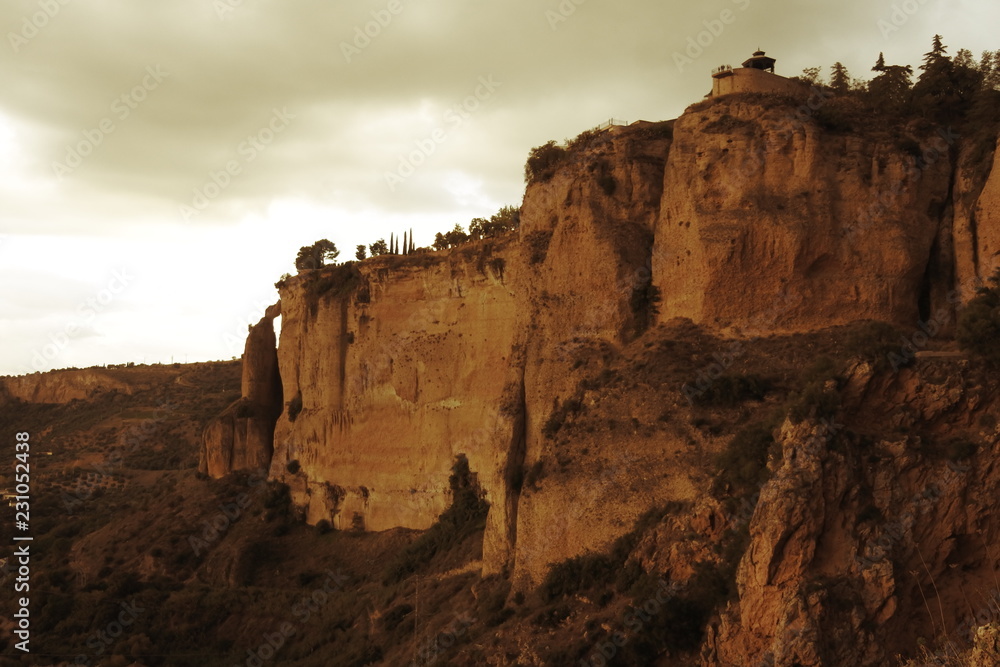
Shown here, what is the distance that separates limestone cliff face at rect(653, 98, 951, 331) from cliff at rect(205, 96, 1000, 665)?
6cm

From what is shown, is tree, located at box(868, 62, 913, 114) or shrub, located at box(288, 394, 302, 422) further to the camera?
shrub, located at box(288, 394, 302, 422)

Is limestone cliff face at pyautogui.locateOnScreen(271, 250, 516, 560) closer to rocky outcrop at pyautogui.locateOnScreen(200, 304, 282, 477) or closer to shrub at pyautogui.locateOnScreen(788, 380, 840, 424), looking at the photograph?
rocky outcrop at pyautogui.locateOnScreen(200, 304, 282, 477)

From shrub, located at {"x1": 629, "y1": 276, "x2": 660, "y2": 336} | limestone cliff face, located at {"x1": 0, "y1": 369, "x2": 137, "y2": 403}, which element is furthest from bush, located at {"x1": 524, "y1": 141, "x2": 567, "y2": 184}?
limestone cliff face, located at {"x1": 0, "y1": 369, "x2": 137, "y2": 403}

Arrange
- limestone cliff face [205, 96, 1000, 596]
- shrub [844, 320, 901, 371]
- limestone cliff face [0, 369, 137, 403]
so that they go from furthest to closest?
limestone cliff face [0, 369, 137, 403] < limestone cliff face [205, 96, 1000, 596] < shrub [844, 320, 901, 371]

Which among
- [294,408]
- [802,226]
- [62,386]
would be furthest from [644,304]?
[62,386]

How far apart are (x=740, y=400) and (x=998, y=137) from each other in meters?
10.0

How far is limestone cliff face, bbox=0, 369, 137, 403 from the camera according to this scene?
81.9 meters

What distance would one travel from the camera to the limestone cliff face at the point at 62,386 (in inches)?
3226

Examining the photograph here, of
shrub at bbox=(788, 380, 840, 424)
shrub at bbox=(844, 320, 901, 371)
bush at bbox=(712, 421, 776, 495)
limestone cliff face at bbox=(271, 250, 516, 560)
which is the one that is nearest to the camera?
shrub at bbox=(788, 380, 840, 424)

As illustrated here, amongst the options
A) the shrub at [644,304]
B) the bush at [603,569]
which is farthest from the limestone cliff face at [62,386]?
the bush at [603,569]

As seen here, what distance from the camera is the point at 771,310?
94.8 feet

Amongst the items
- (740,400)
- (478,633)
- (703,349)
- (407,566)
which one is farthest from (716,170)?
(407,566)

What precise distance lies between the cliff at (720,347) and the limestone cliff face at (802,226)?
0.06 meters

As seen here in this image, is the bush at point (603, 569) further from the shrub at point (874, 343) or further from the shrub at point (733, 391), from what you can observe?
the shrub at point (874, 343)
